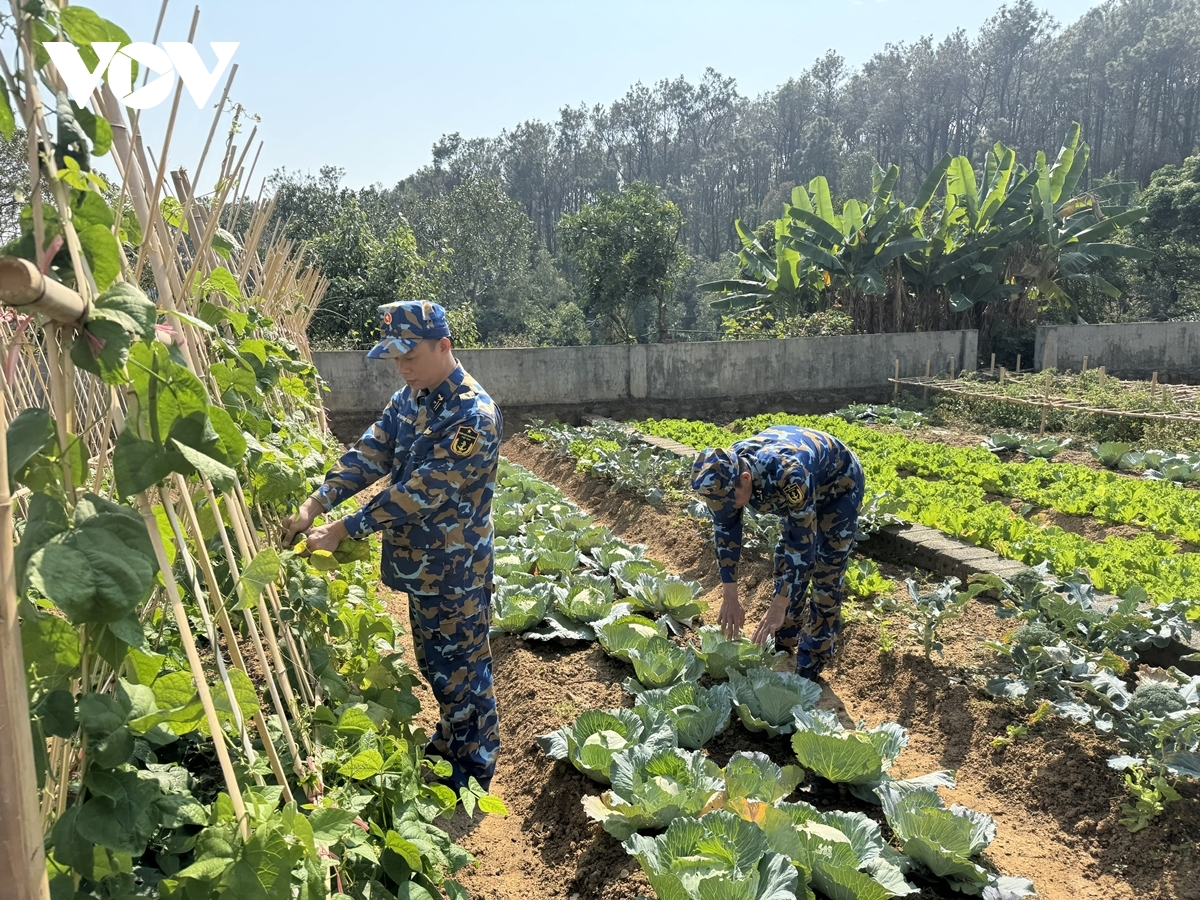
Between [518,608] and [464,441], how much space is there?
180cm

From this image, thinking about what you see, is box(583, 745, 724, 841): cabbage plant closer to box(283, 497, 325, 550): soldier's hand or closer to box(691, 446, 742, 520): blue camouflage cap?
box(691, 446, 742, 520): blue camouflage cap

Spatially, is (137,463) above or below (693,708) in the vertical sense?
above

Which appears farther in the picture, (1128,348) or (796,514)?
(1128,348)

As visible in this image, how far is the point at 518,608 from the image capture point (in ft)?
14.1

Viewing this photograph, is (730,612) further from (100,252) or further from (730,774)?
(100,252)

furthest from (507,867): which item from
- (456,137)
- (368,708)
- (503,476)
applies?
(456,137)

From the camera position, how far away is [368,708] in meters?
2.39

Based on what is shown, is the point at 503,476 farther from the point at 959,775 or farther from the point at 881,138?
the point at 881,138

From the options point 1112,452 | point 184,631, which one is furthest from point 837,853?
point 1112,452

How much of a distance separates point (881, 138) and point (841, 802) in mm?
70561

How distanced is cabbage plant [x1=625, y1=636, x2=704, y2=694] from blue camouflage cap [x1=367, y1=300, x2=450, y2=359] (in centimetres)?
181

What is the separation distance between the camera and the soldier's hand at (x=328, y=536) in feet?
8.37

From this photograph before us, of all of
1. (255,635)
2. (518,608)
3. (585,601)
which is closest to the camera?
(255,635)

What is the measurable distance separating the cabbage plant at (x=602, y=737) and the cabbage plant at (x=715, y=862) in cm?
54
